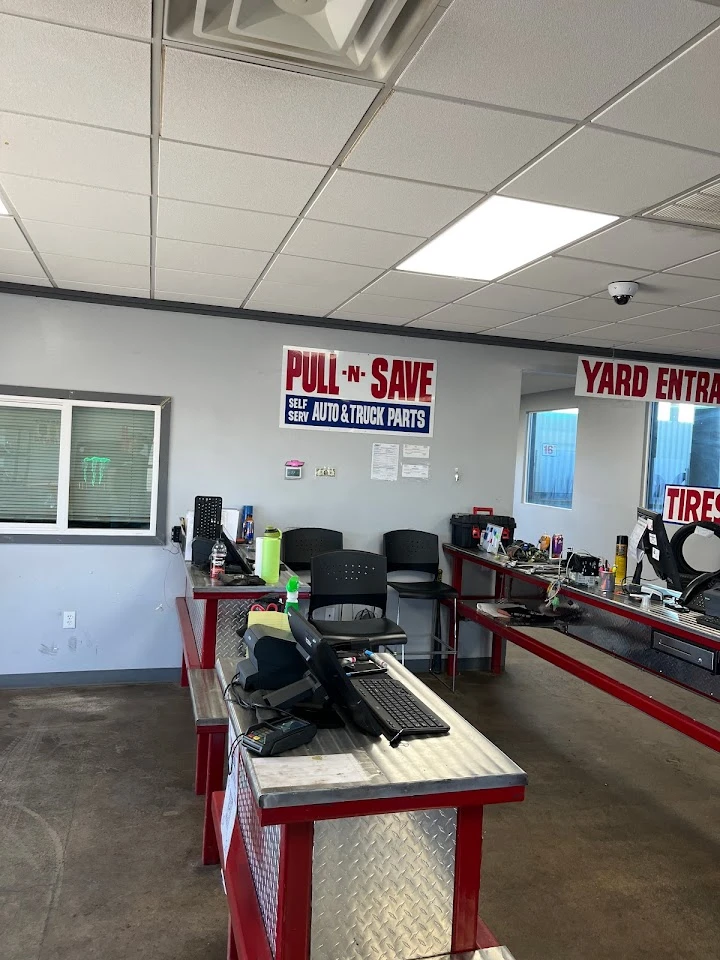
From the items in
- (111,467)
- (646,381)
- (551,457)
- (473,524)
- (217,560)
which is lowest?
(217,560)

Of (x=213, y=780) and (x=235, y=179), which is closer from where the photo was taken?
(x=235, y=179)

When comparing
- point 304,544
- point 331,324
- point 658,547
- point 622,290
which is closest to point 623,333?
point 622,290

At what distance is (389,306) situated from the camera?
4.58 metres

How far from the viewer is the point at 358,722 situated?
1.61 meters

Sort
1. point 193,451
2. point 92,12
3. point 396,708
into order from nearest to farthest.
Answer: point 92,12, point 396,708, point 193,451

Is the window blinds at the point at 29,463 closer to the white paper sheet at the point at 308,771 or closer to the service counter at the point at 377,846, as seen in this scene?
the service counter at the point at 377,846

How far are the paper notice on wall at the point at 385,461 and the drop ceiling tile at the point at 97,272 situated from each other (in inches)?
81.5

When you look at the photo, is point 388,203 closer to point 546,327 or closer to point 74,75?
point 74,75

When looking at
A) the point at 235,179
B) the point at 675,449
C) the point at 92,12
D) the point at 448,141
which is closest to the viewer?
the point at 92,12

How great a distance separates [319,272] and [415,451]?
6.56ft

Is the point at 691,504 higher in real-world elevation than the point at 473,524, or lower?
higher

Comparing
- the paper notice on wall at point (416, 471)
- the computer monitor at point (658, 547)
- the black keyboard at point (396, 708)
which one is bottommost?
the black keyboard at point (396, 708)

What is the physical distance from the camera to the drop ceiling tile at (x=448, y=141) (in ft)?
6.61

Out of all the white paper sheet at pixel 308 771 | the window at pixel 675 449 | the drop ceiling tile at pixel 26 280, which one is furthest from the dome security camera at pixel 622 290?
the window at pixel 675 449
